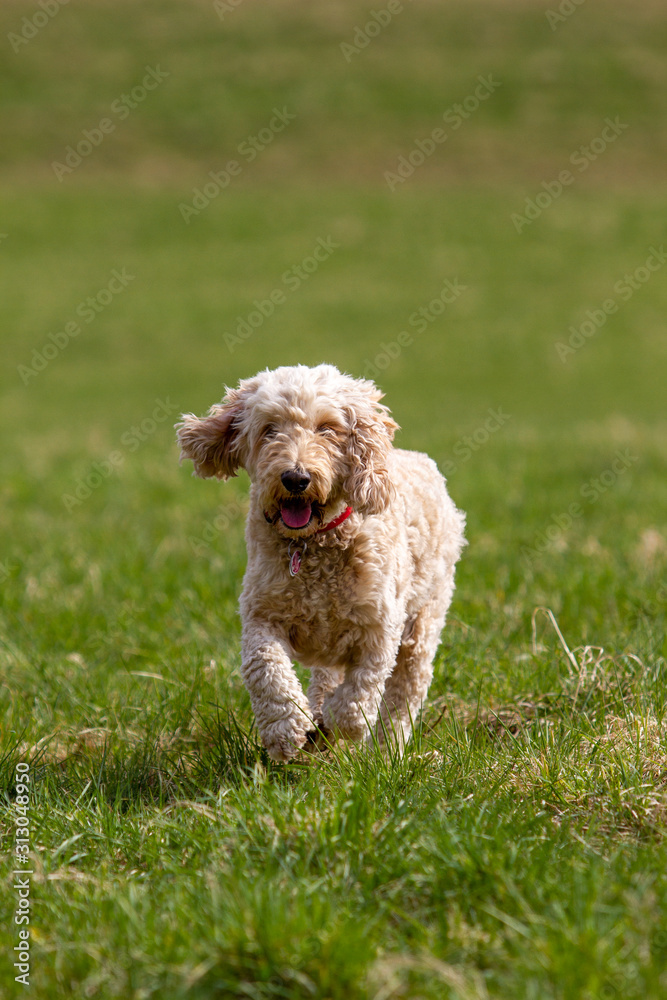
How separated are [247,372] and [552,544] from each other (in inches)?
662

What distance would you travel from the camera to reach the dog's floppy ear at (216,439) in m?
4.33

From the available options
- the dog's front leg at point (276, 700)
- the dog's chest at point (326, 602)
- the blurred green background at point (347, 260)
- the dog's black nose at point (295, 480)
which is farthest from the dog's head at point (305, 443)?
the blurred green background at point (347, 260)

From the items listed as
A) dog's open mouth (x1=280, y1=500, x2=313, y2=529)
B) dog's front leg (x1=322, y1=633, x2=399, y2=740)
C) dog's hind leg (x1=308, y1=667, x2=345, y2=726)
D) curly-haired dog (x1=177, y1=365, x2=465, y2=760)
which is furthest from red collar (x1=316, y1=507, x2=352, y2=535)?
dog's hind leg (x1=308, y1=667, x2=345, y2=726)

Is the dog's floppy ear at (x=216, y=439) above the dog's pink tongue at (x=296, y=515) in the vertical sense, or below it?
above

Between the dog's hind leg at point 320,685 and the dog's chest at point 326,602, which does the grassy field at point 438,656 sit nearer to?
the dog's hind leg at point 320,685

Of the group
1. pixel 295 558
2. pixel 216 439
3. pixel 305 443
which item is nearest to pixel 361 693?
pixel 295 558

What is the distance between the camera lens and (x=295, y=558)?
4098 mm

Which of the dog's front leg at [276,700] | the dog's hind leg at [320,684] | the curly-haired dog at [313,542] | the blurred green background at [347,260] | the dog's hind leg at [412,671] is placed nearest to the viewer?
the dog's front leg at [276,700]

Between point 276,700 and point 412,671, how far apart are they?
Result: 0.93 m

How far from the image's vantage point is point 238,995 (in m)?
2.57

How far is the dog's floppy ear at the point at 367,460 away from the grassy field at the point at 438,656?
0.93 metres

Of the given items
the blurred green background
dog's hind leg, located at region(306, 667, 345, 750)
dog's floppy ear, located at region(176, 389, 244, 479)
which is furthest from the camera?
the blurred green background

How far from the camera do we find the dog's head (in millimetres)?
3926

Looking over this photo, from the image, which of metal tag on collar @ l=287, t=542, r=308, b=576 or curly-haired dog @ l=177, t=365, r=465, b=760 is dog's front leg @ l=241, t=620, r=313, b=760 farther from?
metal tag on collar @ l=287, t=542, r=308, b=576
